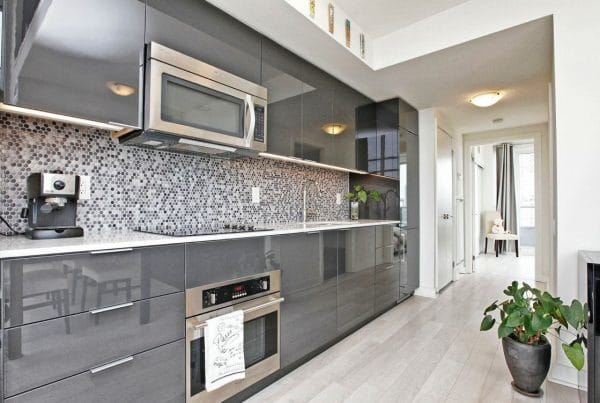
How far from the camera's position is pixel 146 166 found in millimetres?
1888

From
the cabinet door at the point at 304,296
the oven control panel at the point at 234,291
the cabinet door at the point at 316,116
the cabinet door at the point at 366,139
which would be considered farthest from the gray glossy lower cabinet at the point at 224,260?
the cabinet door at the point at 366,139

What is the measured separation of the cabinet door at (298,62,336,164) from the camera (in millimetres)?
2619

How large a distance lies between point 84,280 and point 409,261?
11.3ft

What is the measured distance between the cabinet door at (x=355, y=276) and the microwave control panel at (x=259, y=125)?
0.98 meters

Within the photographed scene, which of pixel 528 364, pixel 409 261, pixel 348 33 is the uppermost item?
pixel 348 33

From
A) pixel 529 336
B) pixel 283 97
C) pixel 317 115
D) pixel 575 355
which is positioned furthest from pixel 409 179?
pixel 575 355

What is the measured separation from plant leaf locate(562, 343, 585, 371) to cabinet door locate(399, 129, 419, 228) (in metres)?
2.19

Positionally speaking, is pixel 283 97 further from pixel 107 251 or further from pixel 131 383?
pixel 131 383

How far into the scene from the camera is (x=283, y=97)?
2.38m

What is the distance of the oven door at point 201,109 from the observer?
1.56m

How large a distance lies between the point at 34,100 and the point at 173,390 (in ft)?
4.52

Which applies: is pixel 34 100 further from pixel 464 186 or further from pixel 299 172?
pixel 464 186

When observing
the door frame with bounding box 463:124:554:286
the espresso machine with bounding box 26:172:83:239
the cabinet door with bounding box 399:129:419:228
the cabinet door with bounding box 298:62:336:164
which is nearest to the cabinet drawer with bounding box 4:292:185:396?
the espresso machine with bounding box 26:172:83:239

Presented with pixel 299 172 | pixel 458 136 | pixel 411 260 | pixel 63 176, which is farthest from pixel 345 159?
pixel 458 136
